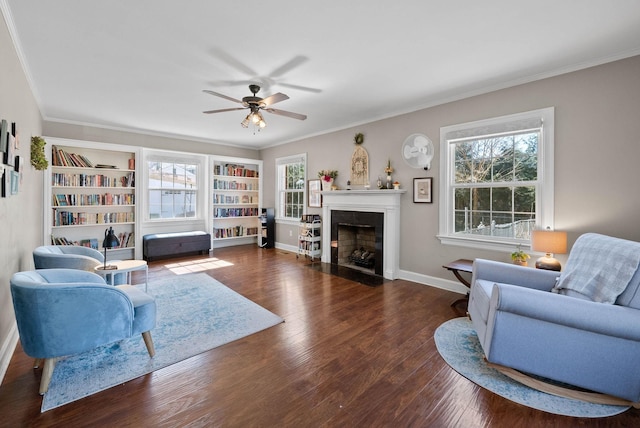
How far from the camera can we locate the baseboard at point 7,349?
2.01m

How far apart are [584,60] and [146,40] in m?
4.14

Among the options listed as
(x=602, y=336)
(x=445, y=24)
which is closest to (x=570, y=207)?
(x=602, y=336)

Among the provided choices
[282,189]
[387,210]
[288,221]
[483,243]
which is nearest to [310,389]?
[483,243]

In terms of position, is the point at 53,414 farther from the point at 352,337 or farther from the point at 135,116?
the point at 135,116

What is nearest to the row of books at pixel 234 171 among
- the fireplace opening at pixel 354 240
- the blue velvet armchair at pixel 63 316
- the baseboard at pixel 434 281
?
the fireplace opening at pixel 354 240

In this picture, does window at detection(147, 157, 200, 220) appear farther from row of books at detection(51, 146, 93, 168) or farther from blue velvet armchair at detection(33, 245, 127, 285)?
blue velvet armchair at detection(33, 245, 127, 285)

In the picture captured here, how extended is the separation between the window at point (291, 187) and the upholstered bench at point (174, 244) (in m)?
1.83

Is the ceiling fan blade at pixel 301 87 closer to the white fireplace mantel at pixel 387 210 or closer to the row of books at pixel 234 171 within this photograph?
the white fireplace mantel at pixel 387 210

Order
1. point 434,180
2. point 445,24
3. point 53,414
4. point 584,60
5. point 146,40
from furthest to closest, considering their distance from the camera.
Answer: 1. point 434,180
2. point 584,60
3. point 146,40
4. point 445,24
5. point 53,414

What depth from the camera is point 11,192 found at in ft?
7.62

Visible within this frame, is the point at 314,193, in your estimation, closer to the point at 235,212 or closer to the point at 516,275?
the point at 235,212

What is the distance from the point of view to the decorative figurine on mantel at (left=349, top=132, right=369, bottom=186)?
491cm

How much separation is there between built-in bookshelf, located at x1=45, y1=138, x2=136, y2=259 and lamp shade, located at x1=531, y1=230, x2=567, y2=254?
21.3ft

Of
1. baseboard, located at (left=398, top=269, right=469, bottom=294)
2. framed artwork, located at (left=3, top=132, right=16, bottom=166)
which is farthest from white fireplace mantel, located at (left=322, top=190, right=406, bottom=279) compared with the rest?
framed artwork, located at (left=3, top=132, right=16, bottom=166)
